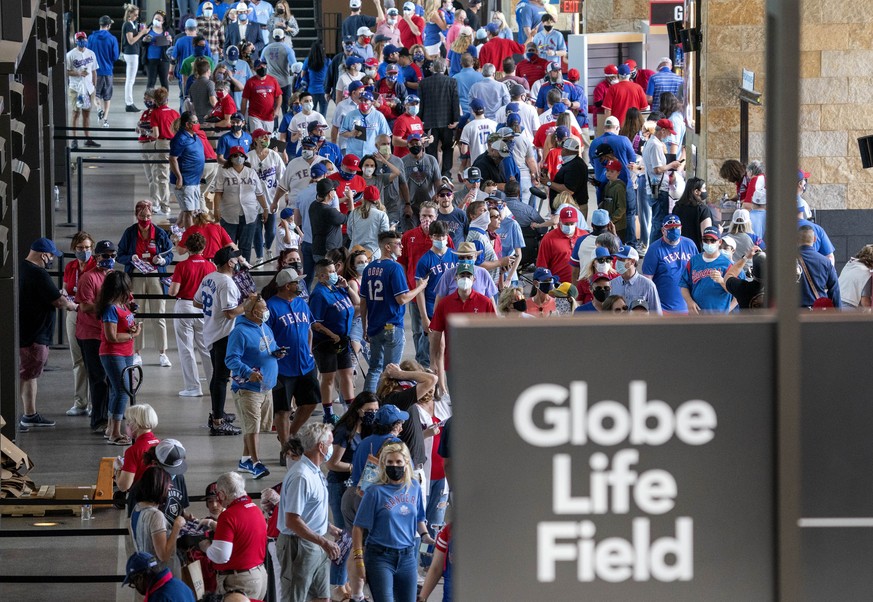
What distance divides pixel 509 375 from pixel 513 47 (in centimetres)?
2298

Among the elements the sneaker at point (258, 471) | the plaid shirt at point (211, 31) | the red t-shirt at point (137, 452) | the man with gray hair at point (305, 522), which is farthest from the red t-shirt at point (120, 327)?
the plaid shirt at point (211, 31)

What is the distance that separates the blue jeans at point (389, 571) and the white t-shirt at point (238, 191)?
28.9 feet

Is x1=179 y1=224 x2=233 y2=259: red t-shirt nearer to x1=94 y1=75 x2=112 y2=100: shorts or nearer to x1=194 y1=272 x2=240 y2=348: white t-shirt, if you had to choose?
x1=194 y1=272 x2=240 y2=348: white t-shirt

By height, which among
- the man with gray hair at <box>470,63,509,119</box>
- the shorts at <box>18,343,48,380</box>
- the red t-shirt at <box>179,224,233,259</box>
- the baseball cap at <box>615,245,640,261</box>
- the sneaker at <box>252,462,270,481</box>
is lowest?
the sneaker at <box>252,462,270,481</box>

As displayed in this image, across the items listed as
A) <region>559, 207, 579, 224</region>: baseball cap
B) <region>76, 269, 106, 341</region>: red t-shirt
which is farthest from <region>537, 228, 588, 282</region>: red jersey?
<region>76, 269, 106, 341</region>: red t-shirt

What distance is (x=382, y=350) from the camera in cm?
1406

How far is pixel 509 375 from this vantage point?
3.33 meters

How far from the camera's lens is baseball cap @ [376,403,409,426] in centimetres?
1002

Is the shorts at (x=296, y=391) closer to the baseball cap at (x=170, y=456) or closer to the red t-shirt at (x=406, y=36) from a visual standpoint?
the baseball cap at (x=170, y=456)

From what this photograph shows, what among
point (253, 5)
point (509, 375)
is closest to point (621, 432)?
point (509, 375)

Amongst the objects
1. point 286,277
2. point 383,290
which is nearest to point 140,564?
point 286,277

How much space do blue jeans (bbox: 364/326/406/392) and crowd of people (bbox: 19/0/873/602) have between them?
2 centimetres

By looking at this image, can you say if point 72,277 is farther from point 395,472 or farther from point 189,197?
point 395,472

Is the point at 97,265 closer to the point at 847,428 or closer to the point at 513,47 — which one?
the point at 847,428
